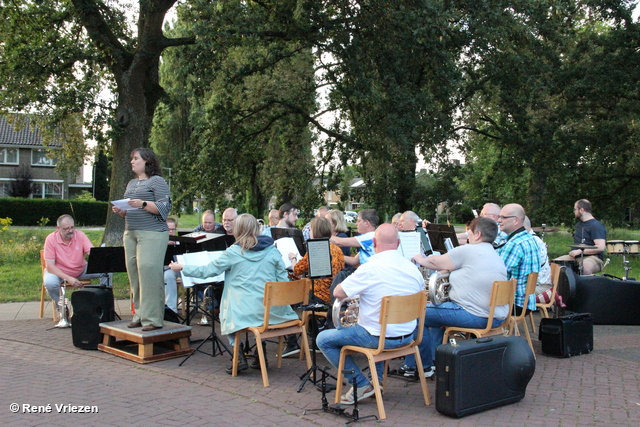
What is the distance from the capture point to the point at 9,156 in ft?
166

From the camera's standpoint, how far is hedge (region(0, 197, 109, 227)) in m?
35.5

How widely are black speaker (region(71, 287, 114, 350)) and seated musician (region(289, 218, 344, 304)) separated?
Answer: 8.22 ft

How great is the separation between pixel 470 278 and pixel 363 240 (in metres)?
1.51

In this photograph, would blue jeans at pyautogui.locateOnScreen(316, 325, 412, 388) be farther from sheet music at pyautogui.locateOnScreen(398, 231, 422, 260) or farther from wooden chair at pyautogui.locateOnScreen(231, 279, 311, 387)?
sheet music at pyautogui.locateOnScreen(398, 231, 422, 260)

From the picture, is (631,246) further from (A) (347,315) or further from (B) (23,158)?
(B) (23,158)

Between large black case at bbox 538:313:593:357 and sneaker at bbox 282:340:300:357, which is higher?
large black case at bbox 538:313:593:357

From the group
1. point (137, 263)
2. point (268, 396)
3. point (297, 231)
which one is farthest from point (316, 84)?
point (268, 396)

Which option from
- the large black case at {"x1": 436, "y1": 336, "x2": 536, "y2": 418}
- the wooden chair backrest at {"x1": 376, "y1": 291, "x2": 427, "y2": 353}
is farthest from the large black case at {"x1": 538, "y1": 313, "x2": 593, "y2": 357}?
the wooden chair backrest at {"x1": 376, "y1": 291, "x2": 427, "y2": 353}

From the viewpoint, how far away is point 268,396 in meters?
5.50

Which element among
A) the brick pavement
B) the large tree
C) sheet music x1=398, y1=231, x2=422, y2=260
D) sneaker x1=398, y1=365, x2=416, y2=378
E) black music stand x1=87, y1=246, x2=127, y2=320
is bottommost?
the brick pavement

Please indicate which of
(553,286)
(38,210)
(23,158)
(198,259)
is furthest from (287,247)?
(23,158)

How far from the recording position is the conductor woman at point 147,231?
6391 millimetres

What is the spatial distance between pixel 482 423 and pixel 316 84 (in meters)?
15.3

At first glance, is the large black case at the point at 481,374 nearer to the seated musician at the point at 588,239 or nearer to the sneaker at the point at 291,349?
the sneaker at the point at 291,349
